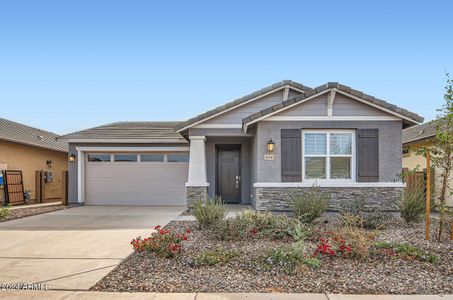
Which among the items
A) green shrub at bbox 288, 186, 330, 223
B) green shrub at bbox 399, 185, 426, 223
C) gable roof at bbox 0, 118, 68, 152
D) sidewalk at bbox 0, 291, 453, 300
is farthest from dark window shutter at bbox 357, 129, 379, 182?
gable roof at bbox 0, 118, 68, 152

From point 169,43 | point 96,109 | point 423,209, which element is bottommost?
point 423,209

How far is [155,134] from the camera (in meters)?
13.9

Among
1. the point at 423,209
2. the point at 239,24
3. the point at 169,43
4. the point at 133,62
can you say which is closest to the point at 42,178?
the point at 133,62

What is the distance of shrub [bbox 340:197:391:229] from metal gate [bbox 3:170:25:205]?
1450 centimetres

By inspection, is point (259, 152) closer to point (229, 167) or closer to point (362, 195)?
point (362, 195)

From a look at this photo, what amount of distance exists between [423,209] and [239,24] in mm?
8812

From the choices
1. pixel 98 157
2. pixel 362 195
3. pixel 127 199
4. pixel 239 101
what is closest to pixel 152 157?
pixel 127 199

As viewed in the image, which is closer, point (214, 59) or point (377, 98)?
point (377, 98)

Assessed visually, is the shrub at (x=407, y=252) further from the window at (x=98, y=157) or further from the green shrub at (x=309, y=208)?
the window at (x=98, y=157)

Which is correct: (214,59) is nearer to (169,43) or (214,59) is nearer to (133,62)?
(169,43)

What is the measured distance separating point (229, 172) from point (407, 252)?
853 centimetres

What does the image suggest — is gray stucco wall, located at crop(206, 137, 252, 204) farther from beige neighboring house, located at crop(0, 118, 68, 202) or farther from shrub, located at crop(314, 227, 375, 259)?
beige neighboring house, located at crop(0, 118, 68, 202)

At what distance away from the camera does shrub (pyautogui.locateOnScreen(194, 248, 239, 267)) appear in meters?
5.02

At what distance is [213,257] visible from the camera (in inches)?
202
